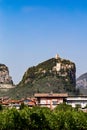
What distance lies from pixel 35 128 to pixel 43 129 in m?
1.22

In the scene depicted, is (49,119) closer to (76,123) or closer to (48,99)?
(76,123)

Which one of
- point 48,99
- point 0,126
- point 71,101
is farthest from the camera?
point 71,101

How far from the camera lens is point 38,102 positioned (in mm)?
128125

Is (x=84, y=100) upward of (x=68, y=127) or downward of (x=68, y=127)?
upward

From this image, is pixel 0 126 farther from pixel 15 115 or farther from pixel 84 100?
pixel 84 100

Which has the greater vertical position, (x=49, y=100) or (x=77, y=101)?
(x=77, y=101)

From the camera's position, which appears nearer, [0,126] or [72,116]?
[0,126]

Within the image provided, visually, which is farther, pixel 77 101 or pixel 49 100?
pixel 77 101

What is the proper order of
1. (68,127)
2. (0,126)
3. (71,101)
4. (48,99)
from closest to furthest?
(0,126), (68,127), (48,99), (71,101)

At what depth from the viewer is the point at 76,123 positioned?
70062 mm

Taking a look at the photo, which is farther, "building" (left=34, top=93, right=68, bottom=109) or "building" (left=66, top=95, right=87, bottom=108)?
"building" (left=66, top=95, right=87, bottom=108)

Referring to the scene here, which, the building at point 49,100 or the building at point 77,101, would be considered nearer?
the building at point 49,100

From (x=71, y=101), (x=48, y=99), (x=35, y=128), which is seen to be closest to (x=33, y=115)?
(x=35, y=128)

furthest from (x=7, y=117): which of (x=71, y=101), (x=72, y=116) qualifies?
(x=71, y=101)
